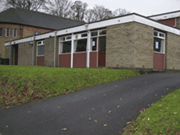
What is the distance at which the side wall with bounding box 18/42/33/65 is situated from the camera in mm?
21953

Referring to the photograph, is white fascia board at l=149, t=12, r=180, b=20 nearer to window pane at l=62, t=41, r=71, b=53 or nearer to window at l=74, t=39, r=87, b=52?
window at l=74, t=39, r=87, b=52

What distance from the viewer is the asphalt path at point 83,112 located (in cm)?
492

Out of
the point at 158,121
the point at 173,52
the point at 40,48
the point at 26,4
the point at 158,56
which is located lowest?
the point at 158,121

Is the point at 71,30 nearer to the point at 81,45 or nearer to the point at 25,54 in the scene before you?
the point at 81,45

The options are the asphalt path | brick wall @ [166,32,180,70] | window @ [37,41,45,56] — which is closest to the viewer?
the asphalt path

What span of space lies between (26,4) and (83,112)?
132 feet

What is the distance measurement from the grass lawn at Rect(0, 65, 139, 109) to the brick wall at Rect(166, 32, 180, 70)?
18.8 feet

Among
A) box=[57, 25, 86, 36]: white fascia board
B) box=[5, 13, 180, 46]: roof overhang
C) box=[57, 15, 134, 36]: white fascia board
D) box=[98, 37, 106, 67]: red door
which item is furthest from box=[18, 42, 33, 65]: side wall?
box=[98, 37, 106, 67]: red door

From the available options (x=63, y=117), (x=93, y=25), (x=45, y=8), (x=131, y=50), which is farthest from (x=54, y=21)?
(x=63, y=117)

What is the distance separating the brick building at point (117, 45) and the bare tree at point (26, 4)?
2430 cm

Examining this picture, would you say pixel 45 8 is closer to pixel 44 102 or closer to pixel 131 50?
pixel 131 50

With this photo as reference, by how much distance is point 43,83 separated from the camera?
351 inches

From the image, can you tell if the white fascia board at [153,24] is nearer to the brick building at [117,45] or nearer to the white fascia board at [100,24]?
the brick building at [117,45]

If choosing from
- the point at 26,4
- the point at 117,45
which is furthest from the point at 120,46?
the point at 26,4
